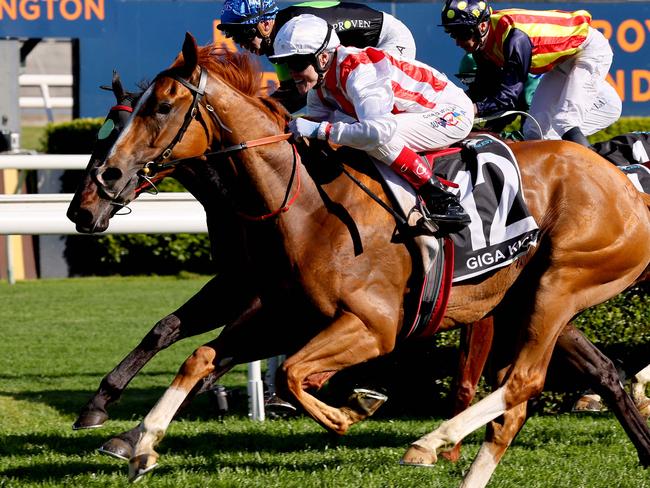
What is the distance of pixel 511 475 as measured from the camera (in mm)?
4762

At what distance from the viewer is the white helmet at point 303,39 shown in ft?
13.8

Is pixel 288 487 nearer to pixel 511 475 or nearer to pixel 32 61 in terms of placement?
pixel 511 475

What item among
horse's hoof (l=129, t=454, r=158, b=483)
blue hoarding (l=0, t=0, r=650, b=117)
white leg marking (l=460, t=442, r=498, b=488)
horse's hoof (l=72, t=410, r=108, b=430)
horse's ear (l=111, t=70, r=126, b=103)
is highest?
horse's ear (l=111, t=70, r=126, b=103)

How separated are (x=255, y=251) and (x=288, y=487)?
96cm

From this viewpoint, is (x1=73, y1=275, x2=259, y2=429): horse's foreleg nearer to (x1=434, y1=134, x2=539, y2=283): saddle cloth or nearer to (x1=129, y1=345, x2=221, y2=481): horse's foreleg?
(x1=129, y1=345, x2=221, y2=481): horse's foreleg

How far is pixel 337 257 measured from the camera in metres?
4.20

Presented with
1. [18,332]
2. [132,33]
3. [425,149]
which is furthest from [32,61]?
[425,149]

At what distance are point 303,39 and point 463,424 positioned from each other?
61.5 inches

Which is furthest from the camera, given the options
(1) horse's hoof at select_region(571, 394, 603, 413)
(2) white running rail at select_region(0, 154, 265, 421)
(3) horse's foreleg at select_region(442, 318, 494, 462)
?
(2) white running rail at select_region(0, 154, 265, 421)

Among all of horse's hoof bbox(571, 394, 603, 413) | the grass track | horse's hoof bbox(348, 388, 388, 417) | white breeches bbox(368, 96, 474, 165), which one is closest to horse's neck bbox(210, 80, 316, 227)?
white breeches bbox(368, 96, 474, 165)

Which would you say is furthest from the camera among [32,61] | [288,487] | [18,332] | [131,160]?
[32,61]

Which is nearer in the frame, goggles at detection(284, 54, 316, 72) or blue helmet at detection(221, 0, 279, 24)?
goggles at detection(284, 54, 316, 72)

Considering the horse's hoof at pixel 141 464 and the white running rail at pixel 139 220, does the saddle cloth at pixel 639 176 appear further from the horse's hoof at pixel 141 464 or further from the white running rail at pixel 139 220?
the horse's hoof at pixel 141 464

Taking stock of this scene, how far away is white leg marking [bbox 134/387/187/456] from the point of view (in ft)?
13.7
